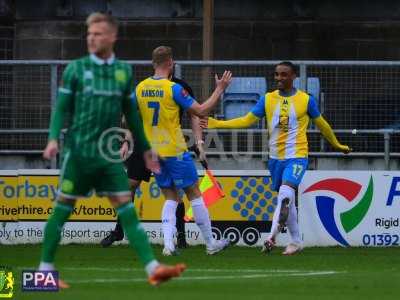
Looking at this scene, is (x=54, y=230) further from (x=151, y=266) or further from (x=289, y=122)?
(x=289, y=122)

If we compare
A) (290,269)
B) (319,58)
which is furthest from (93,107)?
(319,58)

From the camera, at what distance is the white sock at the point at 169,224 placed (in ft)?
45.5

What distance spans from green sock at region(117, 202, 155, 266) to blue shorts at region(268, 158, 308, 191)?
5031mm

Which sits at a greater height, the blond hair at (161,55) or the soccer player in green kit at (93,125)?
the blond hair at (161,55)

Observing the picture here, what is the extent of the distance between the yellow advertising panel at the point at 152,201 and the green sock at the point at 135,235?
7116 millimetres

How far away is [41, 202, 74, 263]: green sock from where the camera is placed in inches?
379

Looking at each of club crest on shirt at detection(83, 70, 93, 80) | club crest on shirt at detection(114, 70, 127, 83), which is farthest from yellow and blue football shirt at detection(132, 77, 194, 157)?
club crest on shirt at detection(83, 70, 93, 80)

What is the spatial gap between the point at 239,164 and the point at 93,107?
865cm

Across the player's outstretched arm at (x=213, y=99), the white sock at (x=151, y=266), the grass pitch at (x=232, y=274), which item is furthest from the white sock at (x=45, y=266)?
the player's outstretched arm at (x=213, y=99)

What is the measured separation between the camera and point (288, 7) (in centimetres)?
2444

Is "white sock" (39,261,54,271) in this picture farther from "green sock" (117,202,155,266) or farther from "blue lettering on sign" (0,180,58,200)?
"blue lettering on sign" (0,180,58,200)

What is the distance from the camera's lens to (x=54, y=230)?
963 centimetres

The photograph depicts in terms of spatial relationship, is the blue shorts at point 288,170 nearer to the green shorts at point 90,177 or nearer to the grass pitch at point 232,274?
the grass pitch at point 232,274

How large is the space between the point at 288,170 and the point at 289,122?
540 mm
